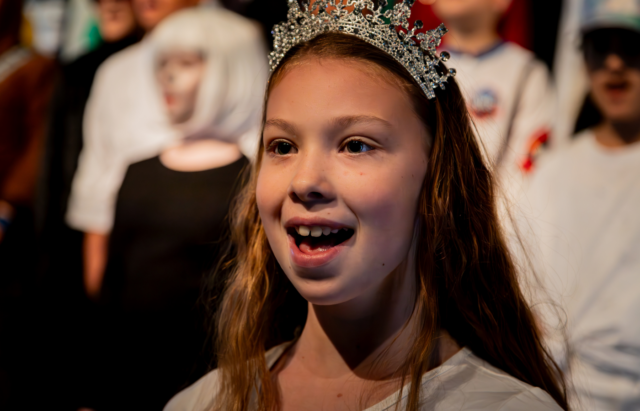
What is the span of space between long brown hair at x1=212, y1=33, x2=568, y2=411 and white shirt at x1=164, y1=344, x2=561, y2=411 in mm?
38

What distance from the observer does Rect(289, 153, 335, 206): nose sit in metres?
0.98

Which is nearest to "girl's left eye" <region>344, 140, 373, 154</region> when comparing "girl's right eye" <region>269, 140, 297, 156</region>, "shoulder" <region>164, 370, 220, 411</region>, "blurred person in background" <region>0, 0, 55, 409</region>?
"girl's right eye" <region>269, 140, 297, 156</region>

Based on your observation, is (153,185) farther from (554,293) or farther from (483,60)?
(554,293)

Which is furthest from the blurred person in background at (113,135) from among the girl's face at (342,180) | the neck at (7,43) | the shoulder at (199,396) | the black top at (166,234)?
the girl's face at (342,180)

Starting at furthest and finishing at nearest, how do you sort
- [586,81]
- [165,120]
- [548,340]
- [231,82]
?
[165,120] < [231,82] < [586,81] < [548,340]

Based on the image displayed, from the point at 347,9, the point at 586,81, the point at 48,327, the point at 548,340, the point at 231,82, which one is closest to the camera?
the point at 347,9

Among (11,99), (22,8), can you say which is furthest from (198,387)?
(22,8)

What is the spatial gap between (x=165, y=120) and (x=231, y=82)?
323 millimetres

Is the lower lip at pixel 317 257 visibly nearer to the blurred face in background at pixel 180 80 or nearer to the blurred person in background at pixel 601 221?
the blurred person in background at pixel 601 221

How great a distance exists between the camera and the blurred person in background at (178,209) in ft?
6.20

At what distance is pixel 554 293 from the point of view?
1663 mm

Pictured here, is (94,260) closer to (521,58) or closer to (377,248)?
(377,248)

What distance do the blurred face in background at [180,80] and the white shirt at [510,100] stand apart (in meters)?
0.90

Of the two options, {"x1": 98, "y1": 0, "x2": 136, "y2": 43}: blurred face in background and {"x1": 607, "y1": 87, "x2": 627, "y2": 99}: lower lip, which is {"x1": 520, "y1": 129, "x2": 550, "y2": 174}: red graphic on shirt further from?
{"x1": 98, "y1": 0, "x2": 136, "y2": 43}: blurred face in background
